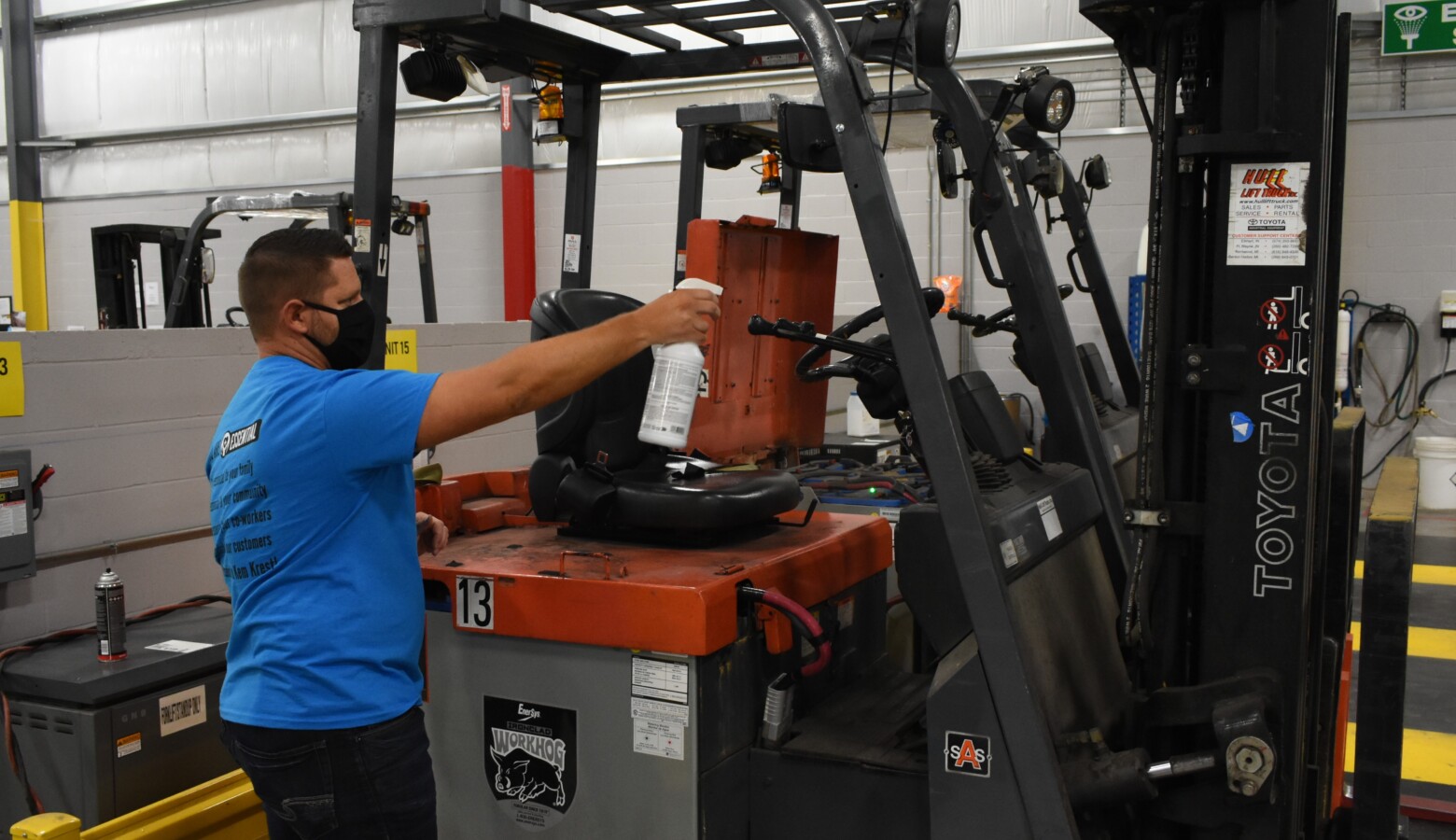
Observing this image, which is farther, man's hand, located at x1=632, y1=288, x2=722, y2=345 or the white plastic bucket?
the white plastic bucket

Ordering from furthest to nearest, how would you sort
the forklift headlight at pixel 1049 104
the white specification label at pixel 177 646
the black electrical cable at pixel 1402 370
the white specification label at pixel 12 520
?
the black electrical cable at pixel 1402 370, the white specification label at pixel 12 520, the white specification label at pixel 177 646, the forklift headlight at pixel 1049 104

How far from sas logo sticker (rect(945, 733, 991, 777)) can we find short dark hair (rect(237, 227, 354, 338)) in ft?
5.46

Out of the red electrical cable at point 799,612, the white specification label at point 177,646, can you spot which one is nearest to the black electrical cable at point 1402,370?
the red electrical cable at point 799,612

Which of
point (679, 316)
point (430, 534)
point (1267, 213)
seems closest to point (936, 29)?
point (1267, 213)

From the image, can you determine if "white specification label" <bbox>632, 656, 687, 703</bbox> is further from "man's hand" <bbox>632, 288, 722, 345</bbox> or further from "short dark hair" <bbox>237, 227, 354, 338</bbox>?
"short dark hair" <bbox>237, 227, 354, 338</bbox>

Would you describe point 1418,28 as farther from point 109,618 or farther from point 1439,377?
point 109,618

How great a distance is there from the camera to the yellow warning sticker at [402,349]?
22.7 ft

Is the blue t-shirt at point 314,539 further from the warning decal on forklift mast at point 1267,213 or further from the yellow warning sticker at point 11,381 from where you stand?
the yellow warning sticker at point 11,381

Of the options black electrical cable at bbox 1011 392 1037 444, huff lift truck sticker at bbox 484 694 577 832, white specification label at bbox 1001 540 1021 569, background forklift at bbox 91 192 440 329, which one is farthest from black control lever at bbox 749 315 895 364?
black electrical cable at bbox 1011 392 1037 444

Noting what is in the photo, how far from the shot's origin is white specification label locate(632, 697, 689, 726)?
2910mm

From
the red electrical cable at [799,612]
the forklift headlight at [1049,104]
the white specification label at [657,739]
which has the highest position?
the forklift headlight at [1049,104]

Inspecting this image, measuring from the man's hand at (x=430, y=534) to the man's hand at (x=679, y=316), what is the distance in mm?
1158

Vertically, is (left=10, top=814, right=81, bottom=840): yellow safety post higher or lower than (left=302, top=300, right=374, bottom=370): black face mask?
lower

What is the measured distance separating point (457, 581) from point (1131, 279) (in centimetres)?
846
